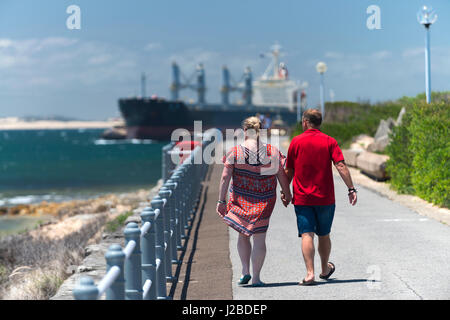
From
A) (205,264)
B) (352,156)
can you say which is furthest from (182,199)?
(352,156)

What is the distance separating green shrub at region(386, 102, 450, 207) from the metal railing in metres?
4.55

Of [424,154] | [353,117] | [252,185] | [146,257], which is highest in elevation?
[353,117]

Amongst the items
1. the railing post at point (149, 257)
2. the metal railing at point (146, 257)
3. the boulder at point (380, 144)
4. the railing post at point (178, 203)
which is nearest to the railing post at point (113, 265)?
the metal railing at point (146, 257)

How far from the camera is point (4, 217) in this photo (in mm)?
28422

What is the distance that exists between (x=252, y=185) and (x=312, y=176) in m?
0.55

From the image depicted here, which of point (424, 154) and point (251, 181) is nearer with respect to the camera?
point (251, 181)

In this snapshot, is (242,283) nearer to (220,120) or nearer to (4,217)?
(4,217)

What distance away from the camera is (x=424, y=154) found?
12453 mm

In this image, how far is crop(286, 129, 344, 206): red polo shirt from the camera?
20.1 ft

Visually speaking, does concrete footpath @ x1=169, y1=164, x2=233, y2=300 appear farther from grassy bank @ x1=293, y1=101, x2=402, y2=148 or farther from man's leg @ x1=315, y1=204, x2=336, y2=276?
grassy bank @ x1=293, y1=101, x2=402, y2=148

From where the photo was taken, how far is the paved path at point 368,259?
605cm

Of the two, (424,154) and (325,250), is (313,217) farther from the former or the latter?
(424,154)

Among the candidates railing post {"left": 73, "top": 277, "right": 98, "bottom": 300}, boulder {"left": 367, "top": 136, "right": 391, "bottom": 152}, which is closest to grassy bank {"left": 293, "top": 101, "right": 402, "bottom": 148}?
boulder {"left": 367, "top": 136, "right": 391, "bottom": 152}
